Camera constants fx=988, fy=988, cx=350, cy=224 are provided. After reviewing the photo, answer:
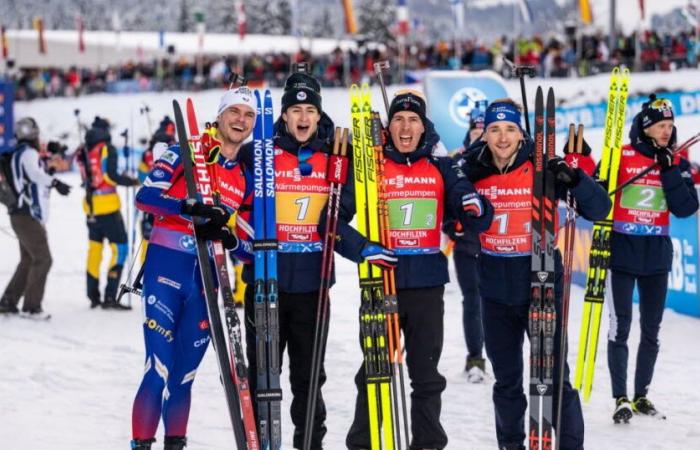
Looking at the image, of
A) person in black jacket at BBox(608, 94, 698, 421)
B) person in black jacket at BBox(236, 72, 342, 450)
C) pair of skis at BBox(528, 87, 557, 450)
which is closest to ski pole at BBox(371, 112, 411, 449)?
person in black jacket at BBox(236, 72, 342, 450)

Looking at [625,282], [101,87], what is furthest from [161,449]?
[101,87]

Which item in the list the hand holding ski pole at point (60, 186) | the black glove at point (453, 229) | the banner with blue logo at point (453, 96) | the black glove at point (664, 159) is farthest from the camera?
the banner with blue logo at point (453, 96)

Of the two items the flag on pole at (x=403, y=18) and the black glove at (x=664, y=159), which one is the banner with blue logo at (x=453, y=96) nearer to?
the black glove at (x=664, y=159)

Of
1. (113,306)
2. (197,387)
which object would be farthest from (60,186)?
(197,387)

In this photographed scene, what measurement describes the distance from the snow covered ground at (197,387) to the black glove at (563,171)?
1699mm

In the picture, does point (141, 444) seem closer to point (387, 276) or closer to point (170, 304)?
point (170, 304)

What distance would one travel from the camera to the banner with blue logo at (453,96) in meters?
13.7

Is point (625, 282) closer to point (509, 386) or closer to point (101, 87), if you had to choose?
point (509, 386)

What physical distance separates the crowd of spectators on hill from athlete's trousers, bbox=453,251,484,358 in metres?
12.0

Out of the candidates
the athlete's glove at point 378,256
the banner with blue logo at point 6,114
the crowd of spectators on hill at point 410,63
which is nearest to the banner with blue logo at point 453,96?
the crowd of spectators on hill at point 410,63

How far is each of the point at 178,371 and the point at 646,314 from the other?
2.92m

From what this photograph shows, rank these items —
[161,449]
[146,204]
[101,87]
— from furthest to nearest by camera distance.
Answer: [101,87]
[161,449]
[146,204]

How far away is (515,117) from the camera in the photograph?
468 cm

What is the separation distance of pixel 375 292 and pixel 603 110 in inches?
727
